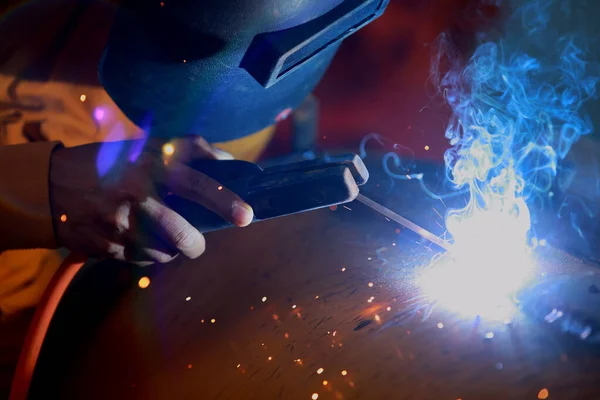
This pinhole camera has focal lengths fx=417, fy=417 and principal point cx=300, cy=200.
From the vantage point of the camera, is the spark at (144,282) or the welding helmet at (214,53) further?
the spark at (144,282)

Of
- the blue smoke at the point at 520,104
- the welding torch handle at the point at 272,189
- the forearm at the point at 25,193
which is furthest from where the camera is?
the blue smoke at the point at 520,104

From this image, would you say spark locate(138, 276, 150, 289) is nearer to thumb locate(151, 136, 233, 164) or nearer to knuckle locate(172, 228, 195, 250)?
knuckle locate(172, 228, 195, 250)

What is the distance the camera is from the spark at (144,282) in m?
0.87

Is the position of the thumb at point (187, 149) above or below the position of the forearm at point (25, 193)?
above

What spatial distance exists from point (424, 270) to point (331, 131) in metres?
1.26

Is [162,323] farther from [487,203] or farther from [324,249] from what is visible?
[487,203]

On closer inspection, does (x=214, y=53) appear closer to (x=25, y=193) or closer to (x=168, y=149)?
(x=168, y=149)

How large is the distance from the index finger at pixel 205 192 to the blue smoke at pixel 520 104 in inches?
24.7

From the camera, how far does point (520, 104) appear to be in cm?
141

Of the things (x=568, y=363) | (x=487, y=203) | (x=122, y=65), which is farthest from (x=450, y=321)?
(x=122, y=65)

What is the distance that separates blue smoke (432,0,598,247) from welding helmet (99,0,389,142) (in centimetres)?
55

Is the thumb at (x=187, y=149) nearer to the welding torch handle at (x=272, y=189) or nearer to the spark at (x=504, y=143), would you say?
the welding torch handle at (x=272, y=189)

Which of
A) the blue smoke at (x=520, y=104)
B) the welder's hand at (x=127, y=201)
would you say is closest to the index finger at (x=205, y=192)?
the welder's hand at (x=127, y=201)

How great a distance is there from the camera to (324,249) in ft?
2.86
